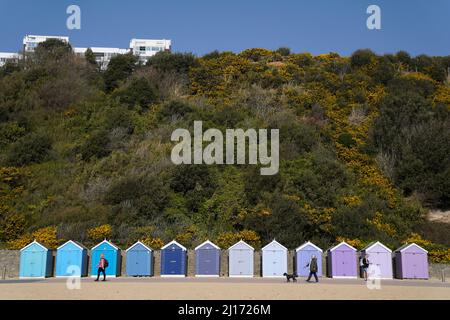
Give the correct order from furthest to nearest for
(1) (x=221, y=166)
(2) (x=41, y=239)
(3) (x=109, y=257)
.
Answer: (1) (x=221, y=166), (2) (x=41, y=239), (3) (x=109, y=257)

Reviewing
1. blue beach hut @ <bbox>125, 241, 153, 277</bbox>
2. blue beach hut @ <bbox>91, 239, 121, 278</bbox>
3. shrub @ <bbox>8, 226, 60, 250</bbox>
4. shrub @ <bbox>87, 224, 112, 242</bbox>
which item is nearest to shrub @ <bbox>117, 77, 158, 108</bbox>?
shrub @ <bbox>87, 224, 112, 242</bbox>

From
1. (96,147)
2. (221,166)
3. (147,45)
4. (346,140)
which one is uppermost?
(147,45)

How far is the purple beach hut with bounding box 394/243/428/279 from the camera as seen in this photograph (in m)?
22.4

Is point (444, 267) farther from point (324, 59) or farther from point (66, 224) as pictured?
point (324, 59)

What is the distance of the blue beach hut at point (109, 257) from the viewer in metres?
22.7

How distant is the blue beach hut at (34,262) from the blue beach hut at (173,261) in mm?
5152

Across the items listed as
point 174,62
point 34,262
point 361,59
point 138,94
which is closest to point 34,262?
point 34,262

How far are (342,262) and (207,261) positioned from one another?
6121mm

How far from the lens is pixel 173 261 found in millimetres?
23047

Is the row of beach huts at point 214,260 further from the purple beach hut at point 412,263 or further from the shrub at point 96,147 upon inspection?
the shrub at point 96,147

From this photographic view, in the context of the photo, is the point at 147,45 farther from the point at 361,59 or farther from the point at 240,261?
the point at 240,261

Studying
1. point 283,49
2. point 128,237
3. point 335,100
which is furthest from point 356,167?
point 283,49

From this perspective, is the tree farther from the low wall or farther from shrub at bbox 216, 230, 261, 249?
the low wall

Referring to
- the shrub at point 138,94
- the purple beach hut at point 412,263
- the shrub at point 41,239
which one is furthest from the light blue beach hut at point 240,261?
the shrub at point 138,94
